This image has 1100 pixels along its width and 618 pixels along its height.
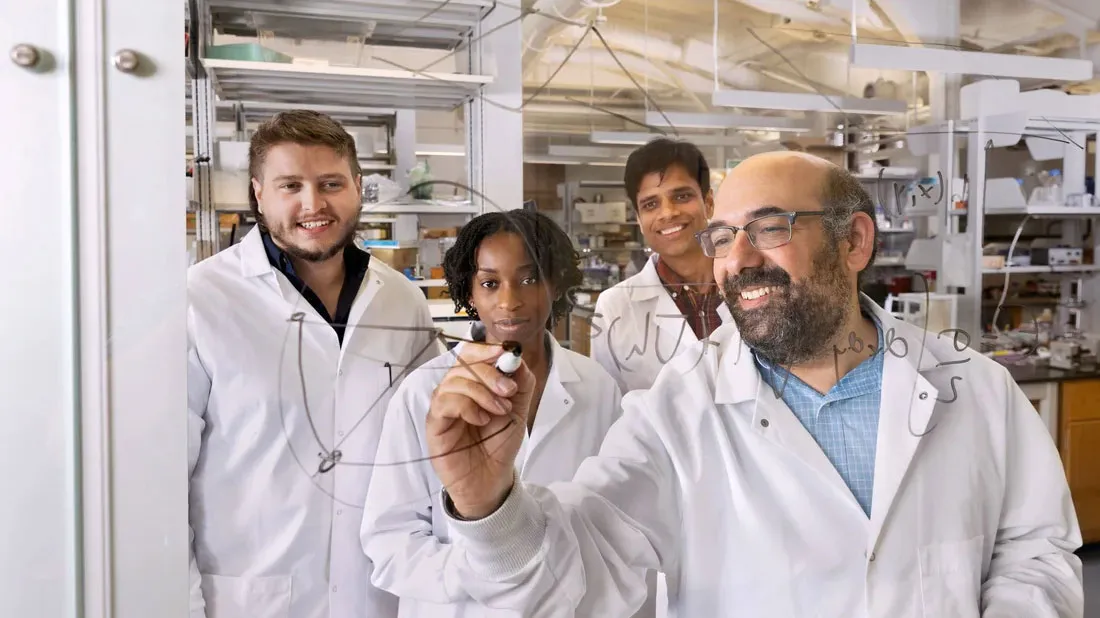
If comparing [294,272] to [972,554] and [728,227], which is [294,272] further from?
[972,554]

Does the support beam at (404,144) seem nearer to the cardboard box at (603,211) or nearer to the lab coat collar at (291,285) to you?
the lab coat collar at (291,285)

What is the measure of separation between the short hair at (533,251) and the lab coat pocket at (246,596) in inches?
17.9

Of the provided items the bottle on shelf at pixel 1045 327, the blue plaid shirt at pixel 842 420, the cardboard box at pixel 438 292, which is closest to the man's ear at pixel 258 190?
Answer: the cardboard box at pixel 438 292

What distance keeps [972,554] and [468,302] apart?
0.81m

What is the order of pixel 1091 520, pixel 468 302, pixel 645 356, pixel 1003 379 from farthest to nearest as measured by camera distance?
pixel 1091 520 → pixel 1003 379 → pixel 645 356 → pixel 468 302

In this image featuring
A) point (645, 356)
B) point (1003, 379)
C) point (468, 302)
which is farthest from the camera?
point (1003, 379)

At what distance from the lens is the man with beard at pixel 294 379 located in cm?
98

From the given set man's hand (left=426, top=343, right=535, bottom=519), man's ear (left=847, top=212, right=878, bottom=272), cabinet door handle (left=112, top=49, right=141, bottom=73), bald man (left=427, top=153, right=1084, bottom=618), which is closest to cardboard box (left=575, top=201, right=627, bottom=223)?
bald man (left=427, top=153, right=1084, bottom=618)

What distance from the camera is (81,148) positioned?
1043mm

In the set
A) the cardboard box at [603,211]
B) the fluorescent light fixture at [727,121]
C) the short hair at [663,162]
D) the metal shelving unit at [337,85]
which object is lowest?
the cardboard box at [603,211]

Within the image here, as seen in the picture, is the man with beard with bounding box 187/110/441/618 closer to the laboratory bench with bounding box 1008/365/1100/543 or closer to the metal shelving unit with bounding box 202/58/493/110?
the metal shelving unit with bounding box 202/58/493/110

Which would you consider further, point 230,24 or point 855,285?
point 855,285

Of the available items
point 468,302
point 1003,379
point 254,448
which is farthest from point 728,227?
point 254,448

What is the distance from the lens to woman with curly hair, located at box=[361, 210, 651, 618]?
968 millimetres
